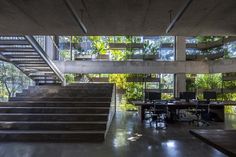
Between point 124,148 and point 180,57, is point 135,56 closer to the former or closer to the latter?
point 180,57

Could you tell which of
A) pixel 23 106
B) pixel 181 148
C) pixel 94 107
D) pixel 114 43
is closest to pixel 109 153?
pixel 181 148

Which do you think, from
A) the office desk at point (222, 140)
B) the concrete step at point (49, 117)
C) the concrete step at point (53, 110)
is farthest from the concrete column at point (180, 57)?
the office desk at point (222, 140)

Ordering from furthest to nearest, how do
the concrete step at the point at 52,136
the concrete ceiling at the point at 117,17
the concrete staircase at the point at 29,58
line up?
the concrete staircase at the point at 29,58, the concrete step at the point at 52,136, the concrete ceiling at the point at 117,17

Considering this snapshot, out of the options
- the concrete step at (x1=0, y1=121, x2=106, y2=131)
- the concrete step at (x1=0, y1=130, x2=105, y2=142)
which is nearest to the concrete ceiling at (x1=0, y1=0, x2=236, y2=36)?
the concrete step at (x1=0, y1=121, x2=106, y2=131)

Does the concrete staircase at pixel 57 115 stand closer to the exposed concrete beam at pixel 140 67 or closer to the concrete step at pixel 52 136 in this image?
the concrete step at pixel 52 136

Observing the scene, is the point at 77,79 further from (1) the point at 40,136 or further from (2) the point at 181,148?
(2) the point at 181,148

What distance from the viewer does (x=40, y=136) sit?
730cm

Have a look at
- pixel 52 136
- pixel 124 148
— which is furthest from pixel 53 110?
pixel 124 148

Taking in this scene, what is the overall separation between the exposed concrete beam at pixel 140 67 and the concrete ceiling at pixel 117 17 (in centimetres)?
610

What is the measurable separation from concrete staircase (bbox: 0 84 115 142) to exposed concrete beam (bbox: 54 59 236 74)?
259cm

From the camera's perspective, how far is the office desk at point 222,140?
2.45 m

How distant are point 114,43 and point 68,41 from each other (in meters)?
2.28

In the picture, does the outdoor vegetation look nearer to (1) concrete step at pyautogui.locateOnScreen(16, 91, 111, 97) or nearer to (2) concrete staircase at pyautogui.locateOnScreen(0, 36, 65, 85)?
(2) concrete staircase at pyautogui.locateOnScreen(0, 36, 65, 85)

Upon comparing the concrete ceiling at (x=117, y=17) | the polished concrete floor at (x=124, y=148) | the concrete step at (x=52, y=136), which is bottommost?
the polished concrete floor at (x=124, y=148)
